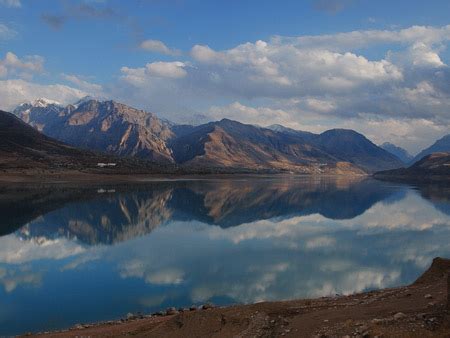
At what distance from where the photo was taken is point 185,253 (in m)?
58.0

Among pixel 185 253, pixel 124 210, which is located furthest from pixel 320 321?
pixel 124 210

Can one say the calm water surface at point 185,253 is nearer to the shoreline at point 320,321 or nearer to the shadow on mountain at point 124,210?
the shadow on mountain at point 124,210

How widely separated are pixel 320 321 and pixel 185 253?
3756 centimetres

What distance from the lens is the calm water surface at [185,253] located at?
1451 inches

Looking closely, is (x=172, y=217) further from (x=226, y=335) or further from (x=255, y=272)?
(x=226, y=335)

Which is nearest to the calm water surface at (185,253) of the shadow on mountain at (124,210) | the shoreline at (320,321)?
the shadow on mountain at (124,210)

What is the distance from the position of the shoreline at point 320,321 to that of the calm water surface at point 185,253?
9.57 m

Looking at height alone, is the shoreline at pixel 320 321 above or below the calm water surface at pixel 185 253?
above

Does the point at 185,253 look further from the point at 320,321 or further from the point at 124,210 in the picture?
the point at 124,210

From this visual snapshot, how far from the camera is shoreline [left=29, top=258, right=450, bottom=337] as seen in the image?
743 inches

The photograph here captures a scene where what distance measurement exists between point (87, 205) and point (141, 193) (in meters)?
35.9

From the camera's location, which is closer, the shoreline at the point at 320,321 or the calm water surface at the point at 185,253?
the shoreline at the point at 320,321

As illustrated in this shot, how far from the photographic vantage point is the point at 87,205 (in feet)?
361

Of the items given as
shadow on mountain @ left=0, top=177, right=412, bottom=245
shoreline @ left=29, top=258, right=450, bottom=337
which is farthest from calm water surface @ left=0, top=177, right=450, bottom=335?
shoreline @ left=29, top=258, right=450, bottom=337
